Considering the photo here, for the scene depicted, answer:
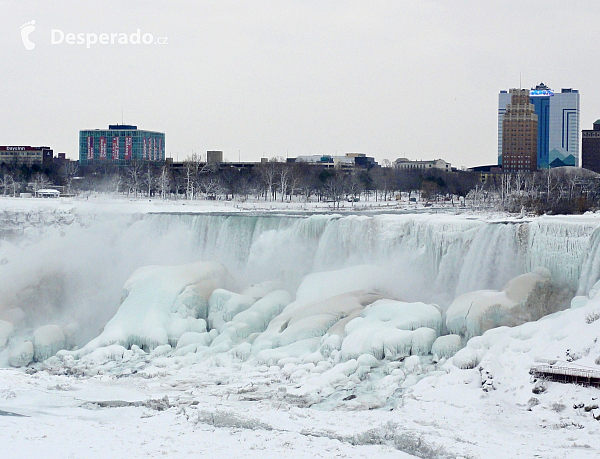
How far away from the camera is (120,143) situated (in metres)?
160

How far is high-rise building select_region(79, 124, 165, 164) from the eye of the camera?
158375 millimetres

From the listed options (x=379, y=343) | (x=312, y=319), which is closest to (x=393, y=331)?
(x=379, y=343)

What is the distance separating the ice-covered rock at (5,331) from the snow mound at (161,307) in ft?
11.9

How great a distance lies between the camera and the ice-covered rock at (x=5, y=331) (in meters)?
27.0

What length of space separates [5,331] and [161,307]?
220 inches

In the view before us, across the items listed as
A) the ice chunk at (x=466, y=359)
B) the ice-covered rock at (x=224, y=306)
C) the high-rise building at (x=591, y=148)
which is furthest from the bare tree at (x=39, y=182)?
the high-rise building at (x=591, y=148)

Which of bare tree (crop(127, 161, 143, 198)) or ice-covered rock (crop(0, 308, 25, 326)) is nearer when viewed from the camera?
ice-covered rock (crop(0, 308, 25, 326))

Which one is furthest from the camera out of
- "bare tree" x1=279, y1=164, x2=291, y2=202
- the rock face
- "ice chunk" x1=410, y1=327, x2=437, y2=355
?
"bare tree" x1=279, y1=164, x2=291, y2=202

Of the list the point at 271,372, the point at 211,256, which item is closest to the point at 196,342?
the point at 271,372

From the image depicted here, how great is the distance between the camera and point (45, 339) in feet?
85.4

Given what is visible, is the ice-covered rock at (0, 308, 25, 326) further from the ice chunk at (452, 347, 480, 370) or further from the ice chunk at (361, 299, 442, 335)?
the ice chunk at (452, 347, 480, 370)

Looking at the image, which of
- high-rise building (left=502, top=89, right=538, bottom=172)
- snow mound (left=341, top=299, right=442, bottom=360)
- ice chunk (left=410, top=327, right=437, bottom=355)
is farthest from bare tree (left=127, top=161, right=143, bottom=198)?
high-rise building (left=502, top=89, right=538, bottom=172)

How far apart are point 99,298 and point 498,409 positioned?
1952 cm

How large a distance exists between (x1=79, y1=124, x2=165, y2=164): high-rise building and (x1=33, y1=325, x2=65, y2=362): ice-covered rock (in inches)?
5189
